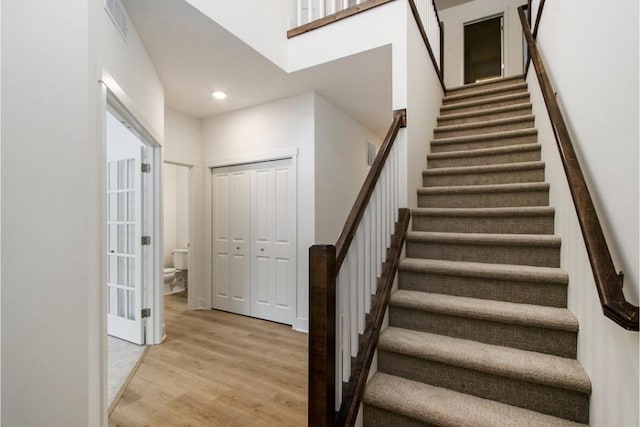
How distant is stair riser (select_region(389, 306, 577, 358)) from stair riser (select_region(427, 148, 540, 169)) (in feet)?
5.18

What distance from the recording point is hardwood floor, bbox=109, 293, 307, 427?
194cm

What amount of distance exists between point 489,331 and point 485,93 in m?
3.02

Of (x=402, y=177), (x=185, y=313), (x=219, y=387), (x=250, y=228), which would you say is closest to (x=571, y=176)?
(x=402, y=177)

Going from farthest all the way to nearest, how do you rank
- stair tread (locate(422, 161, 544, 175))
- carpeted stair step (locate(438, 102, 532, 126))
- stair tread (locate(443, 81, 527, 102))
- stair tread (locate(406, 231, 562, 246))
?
stair tread (locate(443, 81, 527, 102)) < carpeted stair step (locate(438, 102, 532, 126)) < stair tread (locate(422, 161, 544, 175)) < stair tread (locate(406, 231, 562, 246))

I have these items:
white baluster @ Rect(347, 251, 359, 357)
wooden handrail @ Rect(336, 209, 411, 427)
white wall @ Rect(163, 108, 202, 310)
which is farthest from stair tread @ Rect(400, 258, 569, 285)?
white wall @ Rect(163, 108, 202, 310)

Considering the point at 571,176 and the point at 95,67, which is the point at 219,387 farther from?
the point at 571,176

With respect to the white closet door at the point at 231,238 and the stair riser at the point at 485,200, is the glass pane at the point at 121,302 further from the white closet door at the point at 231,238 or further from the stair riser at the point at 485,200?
the stair riser at the point at 485,200

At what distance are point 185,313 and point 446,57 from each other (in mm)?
6356

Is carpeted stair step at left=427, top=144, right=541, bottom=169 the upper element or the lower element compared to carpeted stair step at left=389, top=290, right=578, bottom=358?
upper

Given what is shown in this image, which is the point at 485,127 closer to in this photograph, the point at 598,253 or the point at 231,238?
the point at 598,253

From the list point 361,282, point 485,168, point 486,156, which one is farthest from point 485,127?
point 361,282

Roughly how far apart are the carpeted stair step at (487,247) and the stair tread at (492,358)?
0.60 m

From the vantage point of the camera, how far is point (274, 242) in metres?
3.76

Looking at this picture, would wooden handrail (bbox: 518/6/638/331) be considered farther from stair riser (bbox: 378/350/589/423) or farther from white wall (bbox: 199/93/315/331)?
white wall (bbox: 199/93/315/331)
